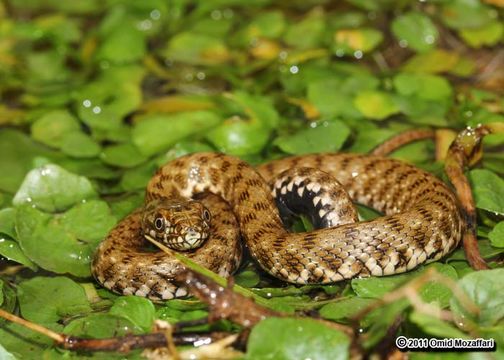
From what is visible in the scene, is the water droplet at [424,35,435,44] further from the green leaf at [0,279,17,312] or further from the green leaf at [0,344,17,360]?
the green leaf at [0,344,17,360]

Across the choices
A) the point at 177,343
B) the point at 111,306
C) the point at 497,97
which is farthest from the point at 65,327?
the point at 497,97

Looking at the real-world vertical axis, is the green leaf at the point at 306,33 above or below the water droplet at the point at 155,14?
below

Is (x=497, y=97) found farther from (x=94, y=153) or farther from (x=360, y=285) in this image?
(x=94, y=153)

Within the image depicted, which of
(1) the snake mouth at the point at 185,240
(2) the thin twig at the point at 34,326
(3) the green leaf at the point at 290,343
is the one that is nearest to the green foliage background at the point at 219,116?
(3) the green leaf at the point at 290,343

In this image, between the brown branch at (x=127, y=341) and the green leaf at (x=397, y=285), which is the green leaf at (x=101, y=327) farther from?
the green leaf at (x=397, y=285)

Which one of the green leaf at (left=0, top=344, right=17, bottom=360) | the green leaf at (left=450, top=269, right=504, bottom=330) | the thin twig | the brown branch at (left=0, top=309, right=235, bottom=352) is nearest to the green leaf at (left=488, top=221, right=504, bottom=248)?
the green leaf at (left=450, top=269, right=504, bottom=330)
